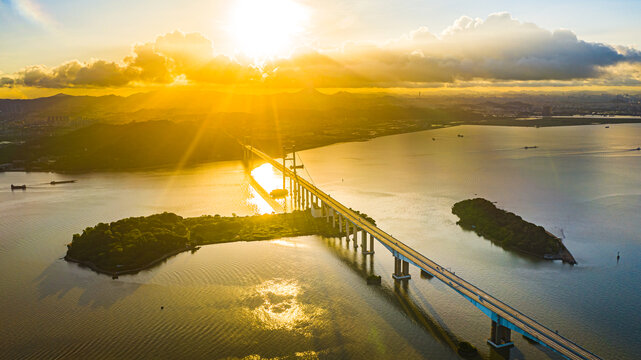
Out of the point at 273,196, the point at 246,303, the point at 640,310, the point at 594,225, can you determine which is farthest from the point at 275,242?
the point at 594,225

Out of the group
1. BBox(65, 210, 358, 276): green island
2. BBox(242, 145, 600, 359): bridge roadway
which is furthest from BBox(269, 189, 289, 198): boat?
BBox(242, 145, 600, 359): bridge roadway

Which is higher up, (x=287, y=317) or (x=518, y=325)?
(x=518, y=325)

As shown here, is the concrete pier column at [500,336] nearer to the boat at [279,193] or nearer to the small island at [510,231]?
the small island at [510,231]

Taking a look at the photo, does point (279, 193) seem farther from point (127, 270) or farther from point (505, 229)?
point (505, 229)

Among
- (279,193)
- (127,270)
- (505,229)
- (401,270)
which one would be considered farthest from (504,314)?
(279,193)

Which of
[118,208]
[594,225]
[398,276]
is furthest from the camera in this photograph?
[118,208]

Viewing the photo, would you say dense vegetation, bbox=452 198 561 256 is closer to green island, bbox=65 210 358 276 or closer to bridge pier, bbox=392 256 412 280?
bridge pier, bbox=392 256 412 280

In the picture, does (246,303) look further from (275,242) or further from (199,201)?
(199,201)
